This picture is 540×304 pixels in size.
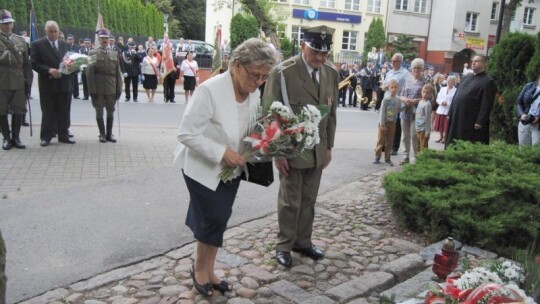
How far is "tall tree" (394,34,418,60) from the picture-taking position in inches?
1744

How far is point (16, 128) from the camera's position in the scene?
28.0 feet

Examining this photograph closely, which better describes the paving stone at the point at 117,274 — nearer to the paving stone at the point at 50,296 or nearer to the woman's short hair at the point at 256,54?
the paving stone at the point at 50,296

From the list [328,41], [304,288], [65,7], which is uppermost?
[65,7]

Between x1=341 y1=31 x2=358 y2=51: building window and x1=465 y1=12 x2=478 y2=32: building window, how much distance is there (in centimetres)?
1076

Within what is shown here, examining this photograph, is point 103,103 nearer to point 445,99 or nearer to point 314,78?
point 314,78

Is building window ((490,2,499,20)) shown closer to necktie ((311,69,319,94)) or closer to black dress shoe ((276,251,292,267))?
necktie ((311,69,319,94))

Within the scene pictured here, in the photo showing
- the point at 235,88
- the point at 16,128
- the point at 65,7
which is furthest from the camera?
the point at 65,7

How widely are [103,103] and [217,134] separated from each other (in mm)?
6784

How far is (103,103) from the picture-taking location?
955 centimetres

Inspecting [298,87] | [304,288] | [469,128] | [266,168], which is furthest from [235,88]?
[469,128]

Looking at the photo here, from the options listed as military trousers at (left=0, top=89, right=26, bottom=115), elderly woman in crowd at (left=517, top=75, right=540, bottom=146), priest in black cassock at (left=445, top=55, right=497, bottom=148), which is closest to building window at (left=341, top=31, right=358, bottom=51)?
elderly woman in crowd at (left=517, top=75, right=540, bottom=146)

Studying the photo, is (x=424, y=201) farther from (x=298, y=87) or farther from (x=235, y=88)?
(x=235, y=88)

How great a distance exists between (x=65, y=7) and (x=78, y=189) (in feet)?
92.3

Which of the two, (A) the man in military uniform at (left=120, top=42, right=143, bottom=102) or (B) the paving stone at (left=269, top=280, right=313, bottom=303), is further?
(A) the man in military uniform at (left=120, top=42, right=143, bottom=102)
